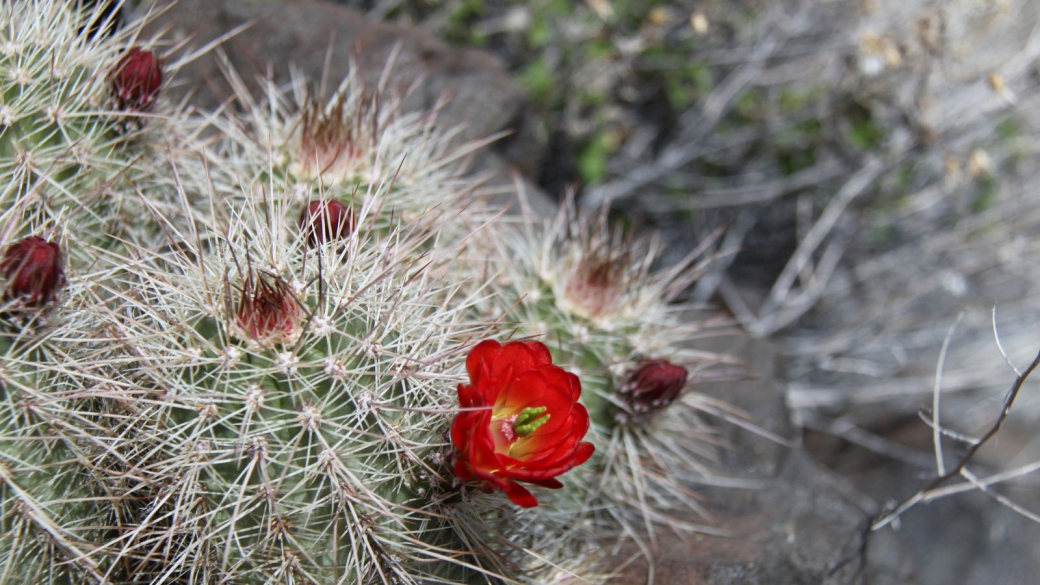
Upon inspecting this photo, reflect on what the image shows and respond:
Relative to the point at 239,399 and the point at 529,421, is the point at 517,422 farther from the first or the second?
the point at 239,399

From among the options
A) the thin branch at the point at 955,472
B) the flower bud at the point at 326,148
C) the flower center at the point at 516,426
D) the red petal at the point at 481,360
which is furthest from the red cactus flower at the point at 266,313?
the thin branch at the point at 955,472

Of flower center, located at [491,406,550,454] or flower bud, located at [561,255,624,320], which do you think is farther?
flower bud, located at [561,255,624,320]

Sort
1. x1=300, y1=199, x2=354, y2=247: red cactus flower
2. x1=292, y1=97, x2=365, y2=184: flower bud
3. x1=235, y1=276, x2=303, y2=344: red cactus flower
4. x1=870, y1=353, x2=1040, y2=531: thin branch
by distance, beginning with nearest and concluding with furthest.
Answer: x1=235, y1=276, x2=303, y2=344: red cactus flower → x1=300, y1=199, x2=354, y2=247: red cactus flower → x1=870, y1=353, x2=1040, y2=531: thin branch → x1=292, y1=97, x2=365, y2=184: flower bud

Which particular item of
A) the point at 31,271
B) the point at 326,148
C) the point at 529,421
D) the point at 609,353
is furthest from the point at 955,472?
the point at 31,271

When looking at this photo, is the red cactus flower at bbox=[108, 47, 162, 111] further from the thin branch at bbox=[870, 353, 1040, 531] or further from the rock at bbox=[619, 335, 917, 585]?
the thin branch at bbox=[870, 353, 1040, 531]

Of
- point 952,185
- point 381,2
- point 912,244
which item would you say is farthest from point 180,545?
point 912,244

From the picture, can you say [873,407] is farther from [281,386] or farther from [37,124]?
[37,124]

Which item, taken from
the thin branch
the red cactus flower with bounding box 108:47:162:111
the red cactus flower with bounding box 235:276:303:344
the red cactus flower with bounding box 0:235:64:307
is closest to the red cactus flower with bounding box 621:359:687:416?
the thin branch
